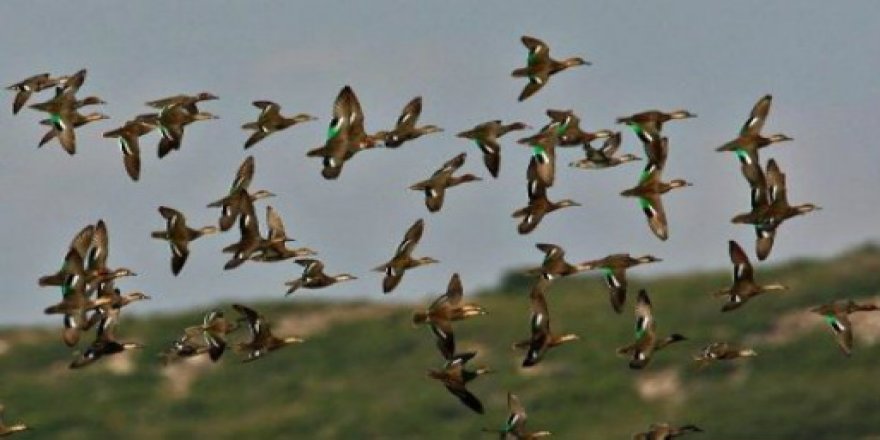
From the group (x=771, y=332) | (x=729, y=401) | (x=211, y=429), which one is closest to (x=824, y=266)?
(x=771, y=332)

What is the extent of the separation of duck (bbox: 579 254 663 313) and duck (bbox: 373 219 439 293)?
284 cm

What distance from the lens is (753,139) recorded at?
46.3m

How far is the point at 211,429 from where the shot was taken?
315 ft

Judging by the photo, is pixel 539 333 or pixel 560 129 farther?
pixel 560 129

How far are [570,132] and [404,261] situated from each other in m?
3.38

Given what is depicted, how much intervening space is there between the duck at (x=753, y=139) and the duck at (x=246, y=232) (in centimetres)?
746

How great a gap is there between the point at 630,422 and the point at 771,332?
10.1 meters

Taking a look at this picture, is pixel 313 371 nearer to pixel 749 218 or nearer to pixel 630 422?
pixel 630 422

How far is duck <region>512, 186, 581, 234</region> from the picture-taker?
45.4 metres

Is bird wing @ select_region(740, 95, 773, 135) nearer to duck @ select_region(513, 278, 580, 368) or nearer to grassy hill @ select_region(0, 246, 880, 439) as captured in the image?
duck @ select_region(513, 278, 580, 368)

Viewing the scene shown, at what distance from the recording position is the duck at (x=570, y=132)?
152ft

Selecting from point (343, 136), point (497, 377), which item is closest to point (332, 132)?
point (343, 136)

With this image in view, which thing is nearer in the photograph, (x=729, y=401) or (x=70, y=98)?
(x=70, y=98)

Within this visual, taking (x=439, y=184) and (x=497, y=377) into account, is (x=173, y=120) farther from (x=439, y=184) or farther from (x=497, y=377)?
(x=497, y=377)
